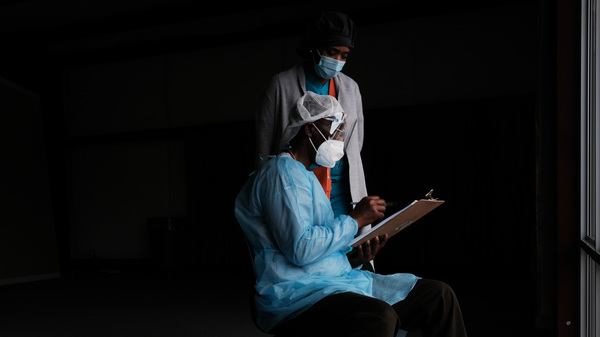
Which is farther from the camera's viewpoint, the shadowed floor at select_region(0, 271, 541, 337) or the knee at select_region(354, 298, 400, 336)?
the shadowed floor at select_region(0, 271, 541, 337)

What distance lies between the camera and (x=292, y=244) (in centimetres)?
133

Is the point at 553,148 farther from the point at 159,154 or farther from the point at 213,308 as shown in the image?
the point at 159,154

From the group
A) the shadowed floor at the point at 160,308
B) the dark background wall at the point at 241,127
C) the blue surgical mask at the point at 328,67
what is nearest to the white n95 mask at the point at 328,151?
the blue surgical mask at the point at 328,67

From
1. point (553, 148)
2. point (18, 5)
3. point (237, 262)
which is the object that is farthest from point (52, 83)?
point (553, 148)

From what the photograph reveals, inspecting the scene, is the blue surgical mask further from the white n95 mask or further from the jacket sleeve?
the white n95 mask

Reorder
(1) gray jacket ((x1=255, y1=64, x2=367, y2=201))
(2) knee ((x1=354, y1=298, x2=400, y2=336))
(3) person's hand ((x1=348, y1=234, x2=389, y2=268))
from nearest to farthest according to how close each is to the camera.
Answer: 1. (2) knee ((x1=354, y1=298, x2=400, y2=336))
2. (3) person's hand ((x1=348, y1=234, x2=389, y2=268))
3. (1) gray jacket ((x1=255, y1=64, x2=367, y2=201))

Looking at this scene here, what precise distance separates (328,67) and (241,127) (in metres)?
4.47

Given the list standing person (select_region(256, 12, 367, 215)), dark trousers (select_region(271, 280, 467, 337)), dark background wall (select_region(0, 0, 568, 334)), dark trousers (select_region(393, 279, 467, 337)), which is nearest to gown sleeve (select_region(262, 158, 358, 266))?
dark trousers (select_region(271, 280, 467, 337))

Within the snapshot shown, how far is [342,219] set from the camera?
1415 millimetres

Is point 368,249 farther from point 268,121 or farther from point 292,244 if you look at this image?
point 268,121

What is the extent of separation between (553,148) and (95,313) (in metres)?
3.37

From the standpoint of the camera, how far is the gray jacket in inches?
85.5

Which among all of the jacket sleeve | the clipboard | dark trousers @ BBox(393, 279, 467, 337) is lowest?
dark trousers @ BBox(393, 279, 467, 337)

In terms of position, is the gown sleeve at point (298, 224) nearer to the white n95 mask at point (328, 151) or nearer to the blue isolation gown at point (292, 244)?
the blue isolation gown at point (292, 244)
